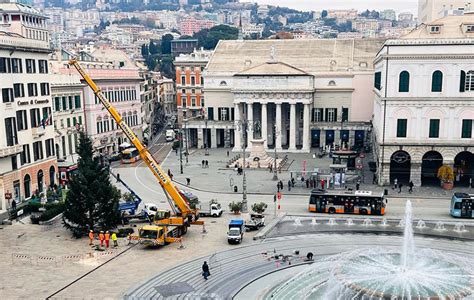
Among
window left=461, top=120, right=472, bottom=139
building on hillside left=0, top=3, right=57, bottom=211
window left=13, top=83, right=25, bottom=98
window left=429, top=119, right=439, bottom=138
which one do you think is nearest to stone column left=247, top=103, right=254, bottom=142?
building on hillside left=0, top=3, right=57, bottom=211

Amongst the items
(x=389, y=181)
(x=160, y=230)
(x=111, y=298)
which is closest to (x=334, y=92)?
(x=389, y=181)

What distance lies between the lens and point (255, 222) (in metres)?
46.6

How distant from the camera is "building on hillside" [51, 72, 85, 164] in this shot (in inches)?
2904

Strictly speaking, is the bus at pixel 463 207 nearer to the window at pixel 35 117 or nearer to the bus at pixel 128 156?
the window at pixel 35 117

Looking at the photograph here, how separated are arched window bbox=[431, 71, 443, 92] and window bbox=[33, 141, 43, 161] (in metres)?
45.5

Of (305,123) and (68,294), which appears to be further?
(305,123)

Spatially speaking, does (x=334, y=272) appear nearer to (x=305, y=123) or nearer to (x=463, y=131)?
(x=463, y=131)

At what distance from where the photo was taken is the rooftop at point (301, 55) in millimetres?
96438

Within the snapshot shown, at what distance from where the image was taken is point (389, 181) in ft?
204

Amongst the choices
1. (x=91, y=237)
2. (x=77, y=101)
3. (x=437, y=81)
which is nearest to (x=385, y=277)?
(x=91, y=237)

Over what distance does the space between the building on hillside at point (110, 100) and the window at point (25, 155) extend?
64.0ft

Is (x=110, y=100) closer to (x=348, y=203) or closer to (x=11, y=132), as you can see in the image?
(x=11, y=132)

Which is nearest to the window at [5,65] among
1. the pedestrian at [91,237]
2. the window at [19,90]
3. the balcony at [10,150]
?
the window at [19,90]

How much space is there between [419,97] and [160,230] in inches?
1354
